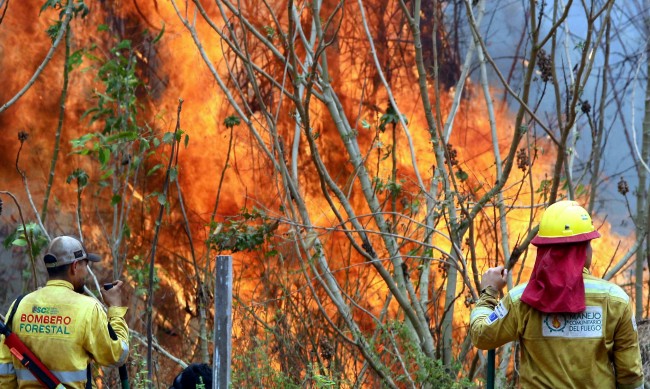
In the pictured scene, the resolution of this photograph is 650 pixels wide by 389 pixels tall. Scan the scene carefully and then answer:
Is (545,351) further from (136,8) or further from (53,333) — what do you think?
(136,8)

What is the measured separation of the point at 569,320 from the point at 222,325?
139 centimetres

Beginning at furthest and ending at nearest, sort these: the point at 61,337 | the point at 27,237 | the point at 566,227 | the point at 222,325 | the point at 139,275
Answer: the point at 139,275 → the point at 27,237 → the point at 61,337 → the point at 566,227 → the point at 222,325

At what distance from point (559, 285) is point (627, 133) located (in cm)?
677

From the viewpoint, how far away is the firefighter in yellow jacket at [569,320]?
3381mm

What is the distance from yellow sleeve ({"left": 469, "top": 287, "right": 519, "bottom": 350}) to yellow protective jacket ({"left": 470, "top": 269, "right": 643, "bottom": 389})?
0.02 m

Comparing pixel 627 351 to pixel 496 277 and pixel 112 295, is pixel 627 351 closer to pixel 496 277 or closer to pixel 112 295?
pixel 496 277

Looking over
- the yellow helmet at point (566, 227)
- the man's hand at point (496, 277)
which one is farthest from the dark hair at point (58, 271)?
A: the yellow helmet at point (566, 227)

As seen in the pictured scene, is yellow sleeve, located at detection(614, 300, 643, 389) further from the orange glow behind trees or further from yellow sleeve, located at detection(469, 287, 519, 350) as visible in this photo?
the orange glow behind trees

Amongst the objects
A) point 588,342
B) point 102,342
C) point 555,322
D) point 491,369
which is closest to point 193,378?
point 102,342

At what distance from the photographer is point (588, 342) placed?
3.38m

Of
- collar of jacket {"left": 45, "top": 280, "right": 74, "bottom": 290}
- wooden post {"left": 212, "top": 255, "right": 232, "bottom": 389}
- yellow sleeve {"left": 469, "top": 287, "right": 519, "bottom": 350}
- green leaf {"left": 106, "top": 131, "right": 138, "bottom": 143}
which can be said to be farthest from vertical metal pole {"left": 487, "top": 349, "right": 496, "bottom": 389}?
green leaf {"left": 106, "top": 131, "right": 138, "bottom": 143}

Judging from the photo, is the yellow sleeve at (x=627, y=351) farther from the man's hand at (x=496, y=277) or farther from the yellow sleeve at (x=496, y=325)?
the man's hand at (x=496, y=277)

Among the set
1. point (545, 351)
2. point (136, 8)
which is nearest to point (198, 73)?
point (136, 8)

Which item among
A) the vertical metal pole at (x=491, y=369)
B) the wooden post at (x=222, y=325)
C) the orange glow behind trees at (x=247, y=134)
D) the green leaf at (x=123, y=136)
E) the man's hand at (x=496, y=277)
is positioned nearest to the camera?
the wooden post at (x=222, y=325)
